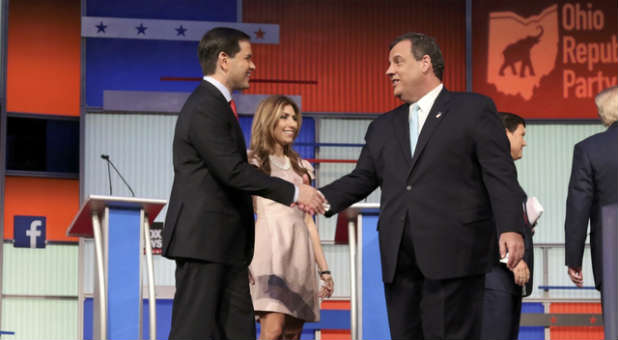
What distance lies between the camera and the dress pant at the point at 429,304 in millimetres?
2582

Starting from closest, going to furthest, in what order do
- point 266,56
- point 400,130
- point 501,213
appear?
1. point 501,213
2. point 400,130
3. point 266,56

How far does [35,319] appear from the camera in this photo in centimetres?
826

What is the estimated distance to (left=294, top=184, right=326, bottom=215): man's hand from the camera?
316 cm

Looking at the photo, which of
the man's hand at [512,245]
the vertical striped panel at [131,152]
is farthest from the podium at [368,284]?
the vertical striped panel at [131,152]

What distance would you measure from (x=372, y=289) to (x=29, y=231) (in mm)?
4862

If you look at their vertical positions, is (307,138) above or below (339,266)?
above

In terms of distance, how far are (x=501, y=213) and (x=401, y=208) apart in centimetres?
29

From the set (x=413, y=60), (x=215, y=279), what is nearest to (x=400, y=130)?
(x=413, y=60)

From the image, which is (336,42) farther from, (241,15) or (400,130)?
(400,130)

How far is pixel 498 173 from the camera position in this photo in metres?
2.62

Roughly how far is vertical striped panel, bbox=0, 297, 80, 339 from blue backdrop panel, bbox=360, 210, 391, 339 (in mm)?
4713

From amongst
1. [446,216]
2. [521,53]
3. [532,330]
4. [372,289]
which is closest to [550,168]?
[521,53]

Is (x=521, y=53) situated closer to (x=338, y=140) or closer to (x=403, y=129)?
(x=338, y=140)

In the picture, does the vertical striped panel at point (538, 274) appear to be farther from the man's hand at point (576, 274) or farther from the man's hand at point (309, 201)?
the man's hand at point (309, 201)
